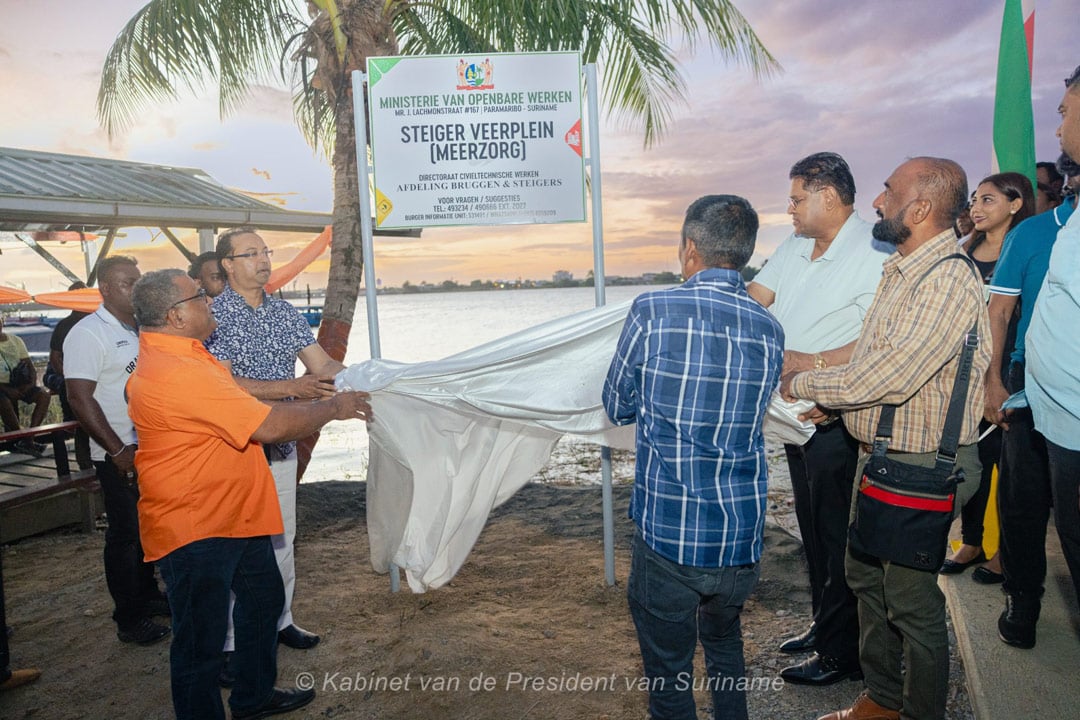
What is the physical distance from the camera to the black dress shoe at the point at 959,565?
4.02m

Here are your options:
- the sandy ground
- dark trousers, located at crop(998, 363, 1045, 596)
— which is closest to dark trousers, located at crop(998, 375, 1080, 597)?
dark trousers, located at crop(998, 363, 1045, 596)

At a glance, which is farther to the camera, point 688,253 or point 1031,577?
point 1031,577

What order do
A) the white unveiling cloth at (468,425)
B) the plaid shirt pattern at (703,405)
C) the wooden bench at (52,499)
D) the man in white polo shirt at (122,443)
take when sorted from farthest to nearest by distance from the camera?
the wooden bench at (52,499), the man in white polo shirt at (122,443), the white unveiling cloth at (468,425), the plaid shirt pattern at (703,405)

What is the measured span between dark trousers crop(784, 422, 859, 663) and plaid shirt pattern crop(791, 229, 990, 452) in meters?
0.53

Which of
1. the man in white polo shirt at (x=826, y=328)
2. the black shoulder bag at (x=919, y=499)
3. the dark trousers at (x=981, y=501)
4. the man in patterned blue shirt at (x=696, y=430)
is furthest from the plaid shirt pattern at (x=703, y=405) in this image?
the dark trousers at (x=981, y=501)

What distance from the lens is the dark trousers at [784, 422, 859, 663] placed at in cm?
292

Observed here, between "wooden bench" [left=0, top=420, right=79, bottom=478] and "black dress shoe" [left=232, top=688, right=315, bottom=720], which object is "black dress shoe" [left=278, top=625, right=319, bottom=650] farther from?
"wooden bench" [left=0, top=420, right=79, bottom=478]

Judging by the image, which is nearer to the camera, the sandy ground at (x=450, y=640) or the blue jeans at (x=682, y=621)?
the blue jeans at (x=682, y=621)

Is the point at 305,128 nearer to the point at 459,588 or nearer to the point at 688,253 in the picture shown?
the point at 459,588

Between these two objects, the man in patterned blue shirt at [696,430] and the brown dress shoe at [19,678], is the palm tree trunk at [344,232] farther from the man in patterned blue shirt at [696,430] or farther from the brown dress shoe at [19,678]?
the man in patterned blue shirt at [696,430]

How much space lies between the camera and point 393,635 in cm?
362

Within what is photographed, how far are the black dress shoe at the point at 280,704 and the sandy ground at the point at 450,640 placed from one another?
1.6 inches

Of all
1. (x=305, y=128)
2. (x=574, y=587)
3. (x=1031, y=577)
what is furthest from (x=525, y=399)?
(x=305, y=128)

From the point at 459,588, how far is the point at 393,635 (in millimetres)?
597
